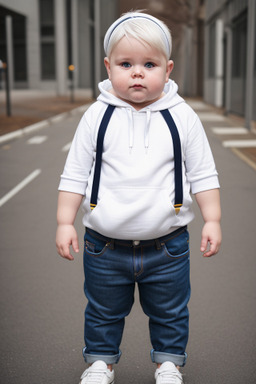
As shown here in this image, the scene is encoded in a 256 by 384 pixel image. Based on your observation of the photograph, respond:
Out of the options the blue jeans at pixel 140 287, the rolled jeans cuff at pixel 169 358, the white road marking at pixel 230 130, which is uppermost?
the blue jeans at pixel 140 287

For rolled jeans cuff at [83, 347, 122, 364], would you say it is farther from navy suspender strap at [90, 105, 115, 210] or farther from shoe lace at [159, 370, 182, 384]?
navy suspender strap at [90, 105, 115, 210]

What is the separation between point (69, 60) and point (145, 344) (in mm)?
54050

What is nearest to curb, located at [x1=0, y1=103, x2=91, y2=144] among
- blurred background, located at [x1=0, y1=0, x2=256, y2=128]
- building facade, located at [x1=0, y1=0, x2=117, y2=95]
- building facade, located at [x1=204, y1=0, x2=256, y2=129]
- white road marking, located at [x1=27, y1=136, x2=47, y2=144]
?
white road marking, located at [x1=27, y1=136, x2=47, y2=144]

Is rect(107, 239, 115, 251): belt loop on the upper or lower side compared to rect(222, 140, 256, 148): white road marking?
upper

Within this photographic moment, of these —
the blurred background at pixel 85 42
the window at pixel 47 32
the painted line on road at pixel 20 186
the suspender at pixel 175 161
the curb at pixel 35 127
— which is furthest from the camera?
the window at pixel 47 32

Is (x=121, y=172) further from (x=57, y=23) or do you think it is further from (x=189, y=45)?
(x=57, y=23)

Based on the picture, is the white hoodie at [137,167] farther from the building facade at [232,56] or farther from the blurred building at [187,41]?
the blurred building at [187,41]

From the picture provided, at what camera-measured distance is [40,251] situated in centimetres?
510

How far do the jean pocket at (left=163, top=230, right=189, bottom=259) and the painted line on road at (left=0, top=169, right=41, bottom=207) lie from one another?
483 cm

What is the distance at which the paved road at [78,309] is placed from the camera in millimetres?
2930

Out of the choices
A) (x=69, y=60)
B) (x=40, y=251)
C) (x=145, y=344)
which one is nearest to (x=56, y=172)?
(x=40, y=251)

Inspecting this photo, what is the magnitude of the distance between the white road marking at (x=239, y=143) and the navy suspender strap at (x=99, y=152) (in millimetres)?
10420

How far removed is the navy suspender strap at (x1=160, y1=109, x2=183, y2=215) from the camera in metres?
2.40

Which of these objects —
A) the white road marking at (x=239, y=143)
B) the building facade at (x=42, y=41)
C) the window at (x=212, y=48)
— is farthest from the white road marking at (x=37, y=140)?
the building facade at (x=42, y=41)
